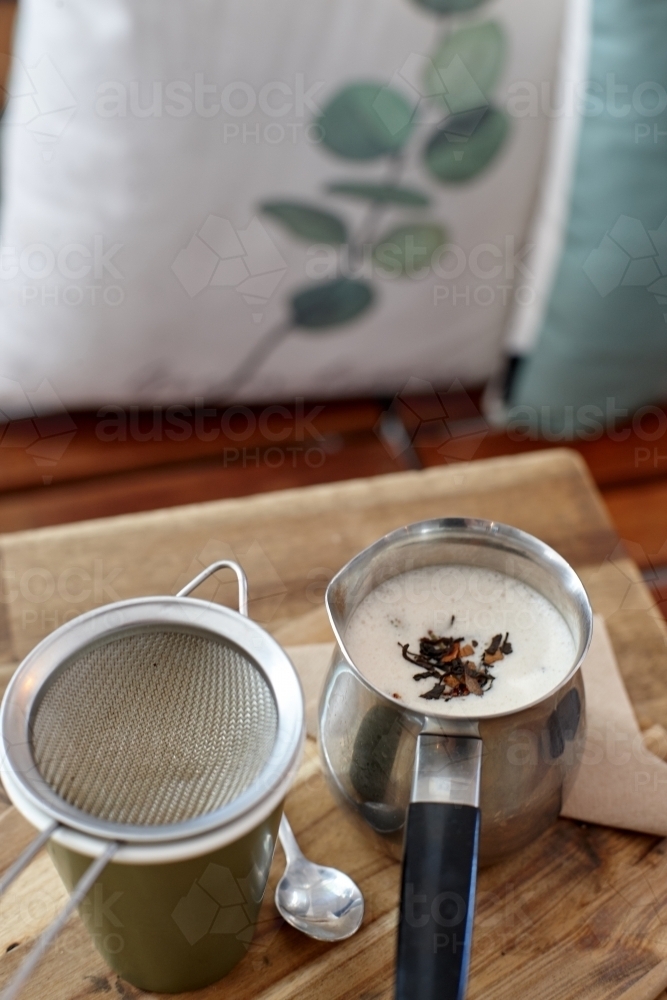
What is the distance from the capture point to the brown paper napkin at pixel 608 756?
49 centimetres

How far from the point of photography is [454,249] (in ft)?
3.02

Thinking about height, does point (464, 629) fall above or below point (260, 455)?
above

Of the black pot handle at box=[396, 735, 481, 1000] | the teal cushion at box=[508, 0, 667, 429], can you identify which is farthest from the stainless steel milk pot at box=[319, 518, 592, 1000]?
the teal cushion at box=[508, 0, 667, 429]

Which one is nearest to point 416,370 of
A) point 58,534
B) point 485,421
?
point 485,421

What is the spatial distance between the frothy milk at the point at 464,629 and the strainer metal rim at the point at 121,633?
55 mm

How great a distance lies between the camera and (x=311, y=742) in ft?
1.70

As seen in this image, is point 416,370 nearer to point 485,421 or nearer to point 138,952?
point 485,421

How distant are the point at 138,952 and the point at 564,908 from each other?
0.20 metres

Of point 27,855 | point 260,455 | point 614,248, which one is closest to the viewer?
point 27,855

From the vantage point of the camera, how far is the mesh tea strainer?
0.33 meters

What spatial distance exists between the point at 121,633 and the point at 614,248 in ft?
A: 2.16

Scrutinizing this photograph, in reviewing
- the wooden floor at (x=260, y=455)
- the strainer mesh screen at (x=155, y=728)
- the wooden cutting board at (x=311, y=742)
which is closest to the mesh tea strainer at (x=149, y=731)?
the strainer mesh screen at (x=155, y=728)

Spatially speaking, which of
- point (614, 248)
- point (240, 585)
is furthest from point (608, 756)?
point (614, 248)

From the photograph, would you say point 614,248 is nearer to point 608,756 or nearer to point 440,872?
point 608,756
